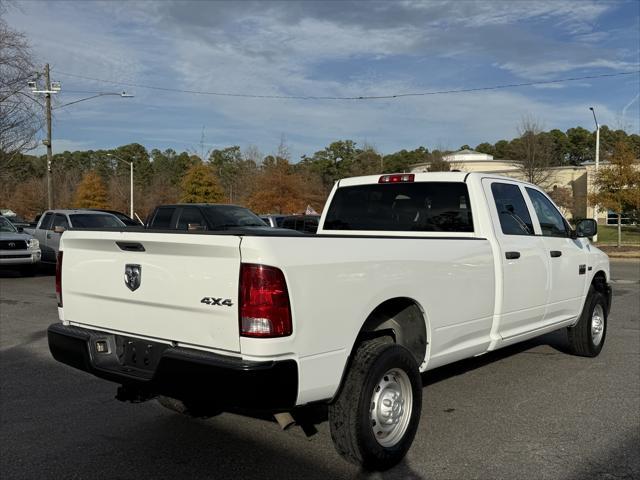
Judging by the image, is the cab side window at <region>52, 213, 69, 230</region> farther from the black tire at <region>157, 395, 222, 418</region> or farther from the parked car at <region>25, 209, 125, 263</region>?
the black tire at <region>157, 395, 222, 418</region>

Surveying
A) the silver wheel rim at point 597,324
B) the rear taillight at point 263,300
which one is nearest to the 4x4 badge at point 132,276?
the rear taillight at point 263,300

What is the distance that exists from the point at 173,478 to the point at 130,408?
156 centimetres

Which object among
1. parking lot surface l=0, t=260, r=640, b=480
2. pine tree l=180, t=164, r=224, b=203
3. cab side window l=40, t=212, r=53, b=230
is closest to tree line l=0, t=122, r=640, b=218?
pine tree l=180, t=164, r=224, b=203

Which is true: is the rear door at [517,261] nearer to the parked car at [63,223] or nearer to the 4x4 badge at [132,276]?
the 4x4 badge at [132,276]

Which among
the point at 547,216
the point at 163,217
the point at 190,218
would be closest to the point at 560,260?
the point at 547,216

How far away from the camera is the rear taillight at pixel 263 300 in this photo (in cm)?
315

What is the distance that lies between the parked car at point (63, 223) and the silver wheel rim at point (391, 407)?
14.3 m

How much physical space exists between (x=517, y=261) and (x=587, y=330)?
2.22 m

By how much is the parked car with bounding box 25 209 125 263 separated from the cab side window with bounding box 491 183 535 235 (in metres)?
13.4

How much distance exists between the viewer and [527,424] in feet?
15.6

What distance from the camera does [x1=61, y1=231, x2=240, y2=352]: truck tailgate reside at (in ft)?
10.7

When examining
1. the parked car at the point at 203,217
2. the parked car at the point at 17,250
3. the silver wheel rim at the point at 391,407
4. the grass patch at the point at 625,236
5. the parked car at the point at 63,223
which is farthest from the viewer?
the grass patch at the point at 625,236

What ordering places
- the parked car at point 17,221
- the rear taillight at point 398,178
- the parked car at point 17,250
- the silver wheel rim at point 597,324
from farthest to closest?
the parked car at point 17,221 → the parked car at point 17,250 → the silver wheel rim at point 597,324 → the rear taillight at point 398,178

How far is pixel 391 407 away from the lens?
3963 millimetres
